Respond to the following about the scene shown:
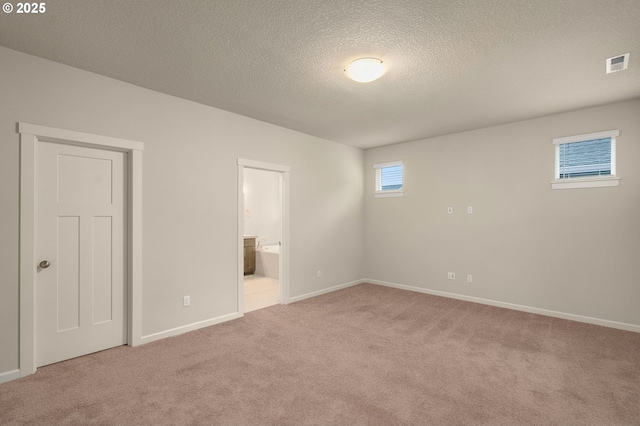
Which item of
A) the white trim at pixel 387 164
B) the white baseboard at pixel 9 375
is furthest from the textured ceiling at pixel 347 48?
the white baseboard at pixel 9 375

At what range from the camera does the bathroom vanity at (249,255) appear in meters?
6.99

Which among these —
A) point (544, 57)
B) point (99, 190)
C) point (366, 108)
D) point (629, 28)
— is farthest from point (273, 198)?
point (629, 28)

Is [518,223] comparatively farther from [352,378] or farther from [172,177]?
[172,177]

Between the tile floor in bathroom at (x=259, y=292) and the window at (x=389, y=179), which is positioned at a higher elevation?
the window at (x=389, y=179)

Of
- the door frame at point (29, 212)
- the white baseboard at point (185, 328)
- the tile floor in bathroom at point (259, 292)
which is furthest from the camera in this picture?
the tile floor in bathroom at point (259, 292)

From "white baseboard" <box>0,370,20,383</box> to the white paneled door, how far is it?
0.58ft

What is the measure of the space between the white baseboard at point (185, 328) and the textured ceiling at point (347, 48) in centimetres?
270

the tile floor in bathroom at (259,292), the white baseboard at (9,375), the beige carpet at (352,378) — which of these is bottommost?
the beige carpet at (352,378)

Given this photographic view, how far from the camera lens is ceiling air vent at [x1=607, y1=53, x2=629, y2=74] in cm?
268

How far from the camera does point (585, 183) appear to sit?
3963 mm

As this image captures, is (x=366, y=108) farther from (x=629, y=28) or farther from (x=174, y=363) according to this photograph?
(x=174, y=363)

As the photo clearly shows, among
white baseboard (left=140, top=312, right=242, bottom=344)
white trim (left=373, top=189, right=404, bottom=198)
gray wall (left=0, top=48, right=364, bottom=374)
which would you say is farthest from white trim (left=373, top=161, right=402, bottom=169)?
white baseboard (left=140, top=312, right=242, bottom=344)

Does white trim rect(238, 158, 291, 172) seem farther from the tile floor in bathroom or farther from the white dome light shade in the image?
the tile floor in bathroom

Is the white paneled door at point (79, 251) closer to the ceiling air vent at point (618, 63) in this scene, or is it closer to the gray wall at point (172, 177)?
the gray wall at point (172, 177)
